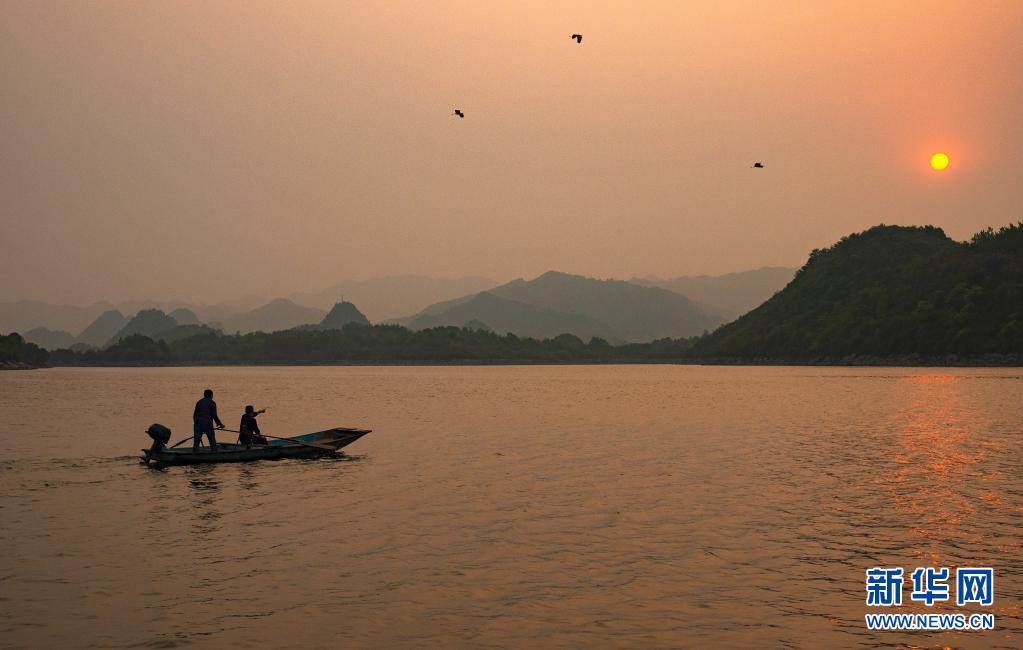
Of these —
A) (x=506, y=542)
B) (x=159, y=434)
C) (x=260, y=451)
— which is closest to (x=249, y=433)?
(x=260, y=451)

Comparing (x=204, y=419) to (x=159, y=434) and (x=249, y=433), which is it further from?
(x=249, y=433)

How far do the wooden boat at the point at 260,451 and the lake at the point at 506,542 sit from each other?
73cm

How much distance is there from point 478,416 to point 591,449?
33.0 metres

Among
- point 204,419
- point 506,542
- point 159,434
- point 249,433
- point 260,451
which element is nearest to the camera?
point 506,542

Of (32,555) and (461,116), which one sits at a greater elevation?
(461,116)

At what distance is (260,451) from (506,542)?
71.7 feet

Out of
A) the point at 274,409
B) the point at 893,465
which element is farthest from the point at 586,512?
the point at 274,409

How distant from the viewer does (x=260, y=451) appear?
43500mm

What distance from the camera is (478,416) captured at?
83688 millimetres

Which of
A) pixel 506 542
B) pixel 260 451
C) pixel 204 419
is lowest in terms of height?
pixel 506 542

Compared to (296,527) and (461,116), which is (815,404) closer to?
(461,116)

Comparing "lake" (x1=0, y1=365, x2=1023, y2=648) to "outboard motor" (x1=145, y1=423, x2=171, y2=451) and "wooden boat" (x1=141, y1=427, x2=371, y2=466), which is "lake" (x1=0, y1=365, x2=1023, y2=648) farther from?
"outboard motor" (x1=145, y1=423, x2=171, y2=451)

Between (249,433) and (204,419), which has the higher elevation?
(204,419)

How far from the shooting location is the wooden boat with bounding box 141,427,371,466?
42.1 metres
